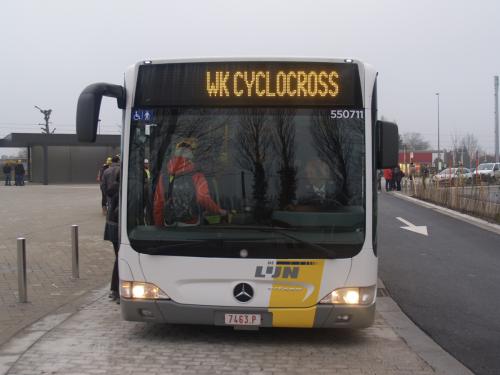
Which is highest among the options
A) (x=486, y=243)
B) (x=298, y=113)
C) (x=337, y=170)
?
(x=298, y=113)

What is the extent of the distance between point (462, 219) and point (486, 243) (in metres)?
5.35

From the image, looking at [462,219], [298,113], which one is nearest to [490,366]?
[298,113]

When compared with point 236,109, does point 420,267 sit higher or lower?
lower

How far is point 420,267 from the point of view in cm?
1024

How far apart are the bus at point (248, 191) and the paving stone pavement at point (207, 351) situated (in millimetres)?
301

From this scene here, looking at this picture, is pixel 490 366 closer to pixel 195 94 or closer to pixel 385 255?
pixel 195 94

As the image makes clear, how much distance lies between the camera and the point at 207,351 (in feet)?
17.6

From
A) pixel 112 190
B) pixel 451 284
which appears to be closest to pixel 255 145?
pixel 112 190

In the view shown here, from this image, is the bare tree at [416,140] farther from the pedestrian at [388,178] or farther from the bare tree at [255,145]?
the bare tree at [255,145]

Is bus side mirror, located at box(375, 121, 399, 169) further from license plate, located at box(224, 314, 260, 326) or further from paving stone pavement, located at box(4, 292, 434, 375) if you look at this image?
license plate, located at box(224, 314, 260, 326)

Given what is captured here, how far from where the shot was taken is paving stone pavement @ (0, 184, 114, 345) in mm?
6910

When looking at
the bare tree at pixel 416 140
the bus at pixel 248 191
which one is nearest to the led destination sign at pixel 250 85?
the bus at pixel 248 191

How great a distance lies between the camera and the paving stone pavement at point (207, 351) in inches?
192

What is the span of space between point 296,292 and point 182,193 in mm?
1363
